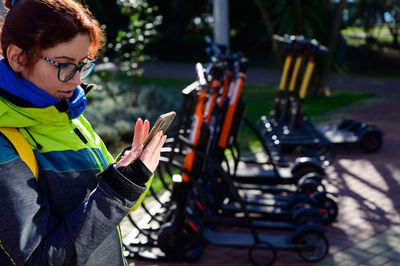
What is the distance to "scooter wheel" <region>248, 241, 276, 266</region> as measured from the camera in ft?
12.9

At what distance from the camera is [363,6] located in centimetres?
1184

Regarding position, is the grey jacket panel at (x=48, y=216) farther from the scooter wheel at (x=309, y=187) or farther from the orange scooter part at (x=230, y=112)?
the scooter wheel at (x=309, y=187)

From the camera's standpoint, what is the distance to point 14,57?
1395mm

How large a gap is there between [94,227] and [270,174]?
434 centimetres

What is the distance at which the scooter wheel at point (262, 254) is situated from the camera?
3.93 metres

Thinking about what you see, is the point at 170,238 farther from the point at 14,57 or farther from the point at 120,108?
the point at 120,108

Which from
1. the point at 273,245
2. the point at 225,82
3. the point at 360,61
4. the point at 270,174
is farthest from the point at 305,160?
the point at 360,61

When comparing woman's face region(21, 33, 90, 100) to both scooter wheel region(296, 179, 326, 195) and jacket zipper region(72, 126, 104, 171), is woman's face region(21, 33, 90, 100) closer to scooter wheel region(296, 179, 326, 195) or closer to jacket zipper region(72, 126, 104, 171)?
jacket zipper region(72, 126, 104, 171)

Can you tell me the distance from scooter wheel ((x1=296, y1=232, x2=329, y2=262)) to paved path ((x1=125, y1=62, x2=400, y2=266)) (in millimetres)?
65

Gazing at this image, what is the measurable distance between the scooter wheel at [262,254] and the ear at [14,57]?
115 inches

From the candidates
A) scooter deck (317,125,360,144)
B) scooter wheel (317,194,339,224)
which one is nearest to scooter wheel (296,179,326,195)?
scooter wheel (317,194,339,224)

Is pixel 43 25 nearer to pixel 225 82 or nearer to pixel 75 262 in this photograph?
pixel 75 262

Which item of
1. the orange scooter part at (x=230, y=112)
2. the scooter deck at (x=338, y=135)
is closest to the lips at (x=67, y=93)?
the orange scooter part at (x=230, y=112)

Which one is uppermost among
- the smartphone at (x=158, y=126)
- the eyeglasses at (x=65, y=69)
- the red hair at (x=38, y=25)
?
the red hair at (x=38, y=25)
